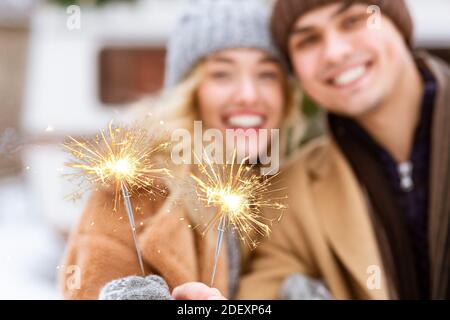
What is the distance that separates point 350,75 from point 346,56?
5cm

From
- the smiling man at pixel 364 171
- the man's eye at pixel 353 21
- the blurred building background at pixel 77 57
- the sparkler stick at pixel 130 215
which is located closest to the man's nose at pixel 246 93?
the smiling man at pixel 364 171

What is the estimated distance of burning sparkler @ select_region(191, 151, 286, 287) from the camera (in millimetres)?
961

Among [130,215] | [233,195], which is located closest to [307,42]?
[233,195]

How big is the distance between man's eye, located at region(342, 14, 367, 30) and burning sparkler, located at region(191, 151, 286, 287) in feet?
1.43

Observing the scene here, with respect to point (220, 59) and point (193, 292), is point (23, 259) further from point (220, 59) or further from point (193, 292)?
point (220, 59)

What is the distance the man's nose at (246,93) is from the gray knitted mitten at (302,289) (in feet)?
1.38

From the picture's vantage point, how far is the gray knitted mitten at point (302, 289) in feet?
3.72

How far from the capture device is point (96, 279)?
958 millimetres

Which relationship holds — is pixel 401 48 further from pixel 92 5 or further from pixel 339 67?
pixel 92 5

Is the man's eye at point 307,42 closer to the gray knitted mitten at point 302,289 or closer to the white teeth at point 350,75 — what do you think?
the white teeth at point 350,75

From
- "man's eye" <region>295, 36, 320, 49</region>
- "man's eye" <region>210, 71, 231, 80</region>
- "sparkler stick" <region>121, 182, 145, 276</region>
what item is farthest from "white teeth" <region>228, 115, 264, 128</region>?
"sparkler stick" <region>121, 182, 145, 276</region>

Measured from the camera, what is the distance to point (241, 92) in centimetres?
119

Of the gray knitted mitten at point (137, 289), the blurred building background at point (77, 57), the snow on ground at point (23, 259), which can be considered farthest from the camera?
the blurred building background at point (77, 57)

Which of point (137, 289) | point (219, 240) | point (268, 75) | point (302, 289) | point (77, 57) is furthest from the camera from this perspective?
point (77, 57)
